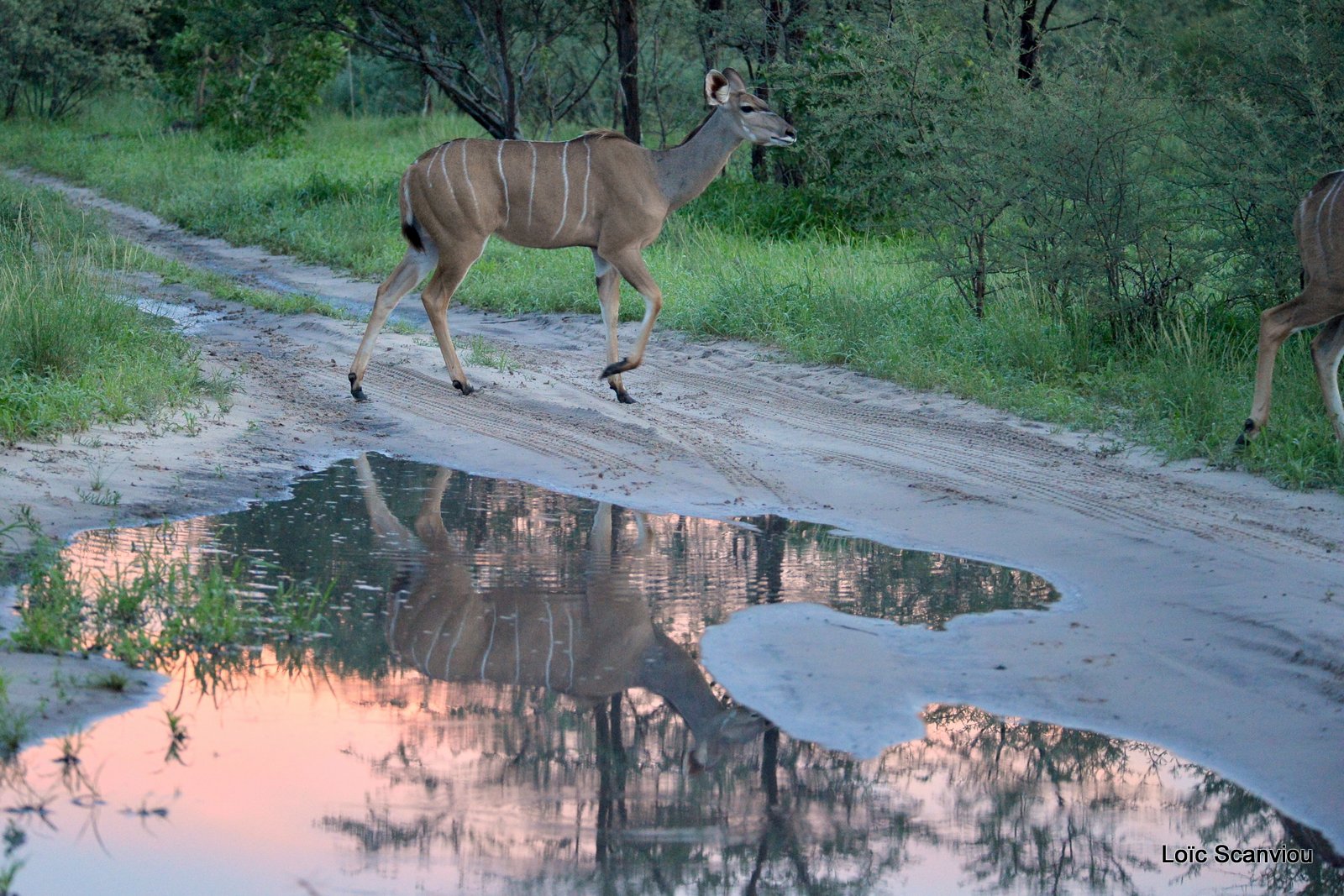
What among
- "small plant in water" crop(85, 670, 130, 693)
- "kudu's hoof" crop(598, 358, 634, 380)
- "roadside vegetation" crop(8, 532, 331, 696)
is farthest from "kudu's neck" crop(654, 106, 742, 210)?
"small plant in water" crop(85, 670, 130, 693)

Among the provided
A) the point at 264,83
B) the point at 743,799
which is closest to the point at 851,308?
the point at 743,799

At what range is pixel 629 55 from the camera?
16.0 metres

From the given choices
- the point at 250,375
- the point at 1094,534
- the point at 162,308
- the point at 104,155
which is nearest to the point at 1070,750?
the point at 1094,534

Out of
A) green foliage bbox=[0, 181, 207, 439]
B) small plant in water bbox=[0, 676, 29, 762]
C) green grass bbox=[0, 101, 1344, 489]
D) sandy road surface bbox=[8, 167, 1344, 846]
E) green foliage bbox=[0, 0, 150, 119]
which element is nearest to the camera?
small plant in water bbox=[0, 676, 29, 762]

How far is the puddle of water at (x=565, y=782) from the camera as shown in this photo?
2936 millimetres

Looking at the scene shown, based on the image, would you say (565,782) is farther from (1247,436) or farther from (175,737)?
(1247,436)

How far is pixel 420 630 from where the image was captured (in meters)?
4.31

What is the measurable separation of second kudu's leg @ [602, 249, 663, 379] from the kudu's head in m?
1.04

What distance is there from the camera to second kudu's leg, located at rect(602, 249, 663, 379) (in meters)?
7.66

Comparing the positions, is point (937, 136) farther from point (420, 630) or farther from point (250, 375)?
point (420, 630)

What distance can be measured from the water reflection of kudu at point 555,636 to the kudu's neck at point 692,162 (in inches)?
132

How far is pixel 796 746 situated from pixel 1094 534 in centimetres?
221

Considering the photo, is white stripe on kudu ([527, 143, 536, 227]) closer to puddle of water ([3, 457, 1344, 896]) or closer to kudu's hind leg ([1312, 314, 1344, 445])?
puddle of water ([3, 457, 1344, 896])

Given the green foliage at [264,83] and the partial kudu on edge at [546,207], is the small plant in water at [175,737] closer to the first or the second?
the partial kudu on edge at [546,207]
